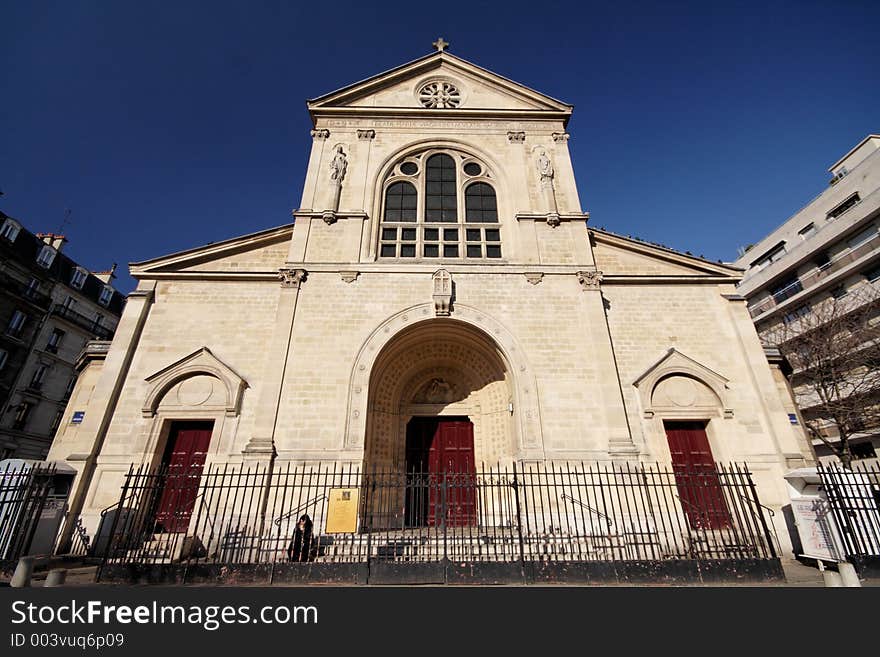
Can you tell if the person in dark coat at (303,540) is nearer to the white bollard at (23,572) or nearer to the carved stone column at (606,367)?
the white bollard at (23,572)

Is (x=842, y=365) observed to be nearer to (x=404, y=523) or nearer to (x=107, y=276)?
(x=404, y=523)

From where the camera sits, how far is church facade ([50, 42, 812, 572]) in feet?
34.8

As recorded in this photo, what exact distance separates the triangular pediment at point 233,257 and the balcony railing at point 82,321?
20.5m

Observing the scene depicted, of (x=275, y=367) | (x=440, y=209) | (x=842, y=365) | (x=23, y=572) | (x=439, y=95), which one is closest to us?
(x=23, y=572)

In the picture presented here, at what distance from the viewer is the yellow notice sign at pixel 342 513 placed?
871 centimetres

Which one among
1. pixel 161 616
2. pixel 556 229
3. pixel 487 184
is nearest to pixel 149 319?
pixel 161 616

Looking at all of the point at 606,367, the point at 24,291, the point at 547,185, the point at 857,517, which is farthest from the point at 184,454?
the point at 24,291

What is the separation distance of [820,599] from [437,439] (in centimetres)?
995

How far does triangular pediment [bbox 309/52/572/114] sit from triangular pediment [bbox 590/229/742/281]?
20.0 ft

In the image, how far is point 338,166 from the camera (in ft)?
47.5

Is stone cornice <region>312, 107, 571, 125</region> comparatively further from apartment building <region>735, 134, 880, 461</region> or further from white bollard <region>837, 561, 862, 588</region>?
white bollard <region>837, 561, 862, 588</region>

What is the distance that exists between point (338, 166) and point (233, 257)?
4.88 m

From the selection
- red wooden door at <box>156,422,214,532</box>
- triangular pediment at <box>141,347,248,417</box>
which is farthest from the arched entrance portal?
red wooden door at <box>156,422,214,532</box>

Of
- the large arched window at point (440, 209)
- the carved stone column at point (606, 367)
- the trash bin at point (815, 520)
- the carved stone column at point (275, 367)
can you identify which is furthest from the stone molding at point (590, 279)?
the carved stone column at point (275, 367)
